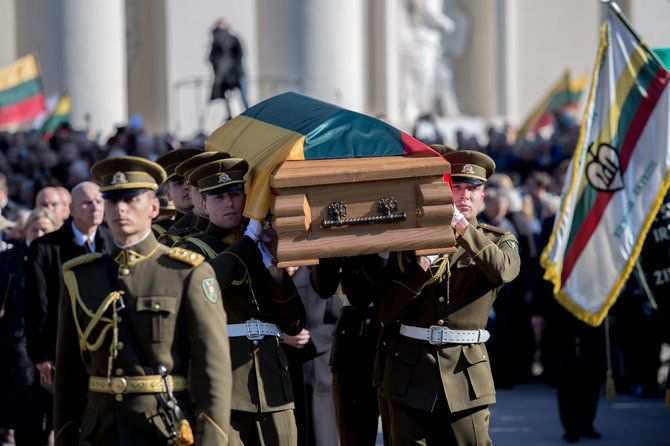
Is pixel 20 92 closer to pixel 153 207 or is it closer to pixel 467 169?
pixel 467 169

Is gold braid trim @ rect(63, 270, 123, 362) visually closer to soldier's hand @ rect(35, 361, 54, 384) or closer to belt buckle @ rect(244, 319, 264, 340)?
belt buckle @ rect(244, 319, 264, 340)

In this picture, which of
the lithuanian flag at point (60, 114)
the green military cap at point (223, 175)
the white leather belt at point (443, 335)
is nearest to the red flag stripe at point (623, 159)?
the white leather belt at point (443, 335)

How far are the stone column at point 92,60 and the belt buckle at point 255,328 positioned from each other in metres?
11.2

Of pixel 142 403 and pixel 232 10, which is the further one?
pixel 232 10

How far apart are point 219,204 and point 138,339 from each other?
100cm

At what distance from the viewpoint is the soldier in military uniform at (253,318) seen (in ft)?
15.0

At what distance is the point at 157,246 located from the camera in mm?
4035

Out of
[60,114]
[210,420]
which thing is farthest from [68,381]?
[60,114]

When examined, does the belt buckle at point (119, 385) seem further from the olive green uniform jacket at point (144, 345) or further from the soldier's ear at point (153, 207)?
the soldier's ear at point (153, 207)

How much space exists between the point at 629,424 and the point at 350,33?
34.3 feet

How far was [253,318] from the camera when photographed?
4676mm

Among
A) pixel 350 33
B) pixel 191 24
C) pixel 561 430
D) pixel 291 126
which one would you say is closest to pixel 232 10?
pixel 191 24

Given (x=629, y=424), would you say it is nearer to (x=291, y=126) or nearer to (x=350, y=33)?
(x=291, y=126)

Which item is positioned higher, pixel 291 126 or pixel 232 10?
pixel 232 10
